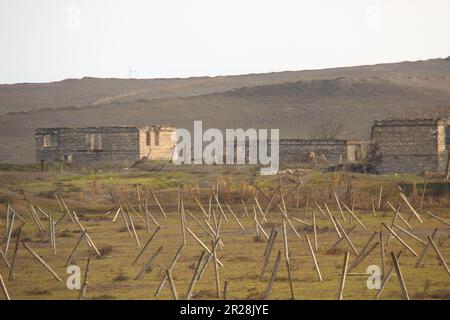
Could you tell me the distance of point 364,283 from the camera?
2022cm

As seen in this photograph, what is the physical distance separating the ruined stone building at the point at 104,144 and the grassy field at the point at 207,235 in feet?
8.97

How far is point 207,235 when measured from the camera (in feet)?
95.6

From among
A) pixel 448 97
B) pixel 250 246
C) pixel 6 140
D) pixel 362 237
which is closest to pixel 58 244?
pixel 250 246

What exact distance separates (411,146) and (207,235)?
742 inches

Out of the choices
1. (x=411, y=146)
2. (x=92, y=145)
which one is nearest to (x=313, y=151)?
(x=411, y=146)

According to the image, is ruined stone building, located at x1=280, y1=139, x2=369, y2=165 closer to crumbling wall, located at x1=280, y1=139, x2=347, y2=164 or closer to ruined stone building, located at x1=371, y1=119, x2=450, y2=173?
crumbling wall, located at x1=280, y1=139, x2=347, y2=164

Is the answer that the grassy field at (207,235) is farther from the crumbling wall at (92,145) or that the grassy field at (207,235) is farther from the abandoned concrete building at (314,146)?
the abandoned concrete building at (314,146)

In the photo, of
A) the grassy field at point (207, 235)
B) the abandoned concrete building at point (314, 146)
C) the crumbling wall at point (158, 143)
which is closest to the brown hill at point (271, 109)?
the crumbling wall at point (158, 143)

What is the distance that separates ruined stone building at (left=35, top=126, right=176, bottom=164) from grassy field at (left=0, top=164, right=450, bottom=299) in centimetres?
274

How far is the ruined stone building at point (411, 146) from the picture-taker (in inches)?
1806

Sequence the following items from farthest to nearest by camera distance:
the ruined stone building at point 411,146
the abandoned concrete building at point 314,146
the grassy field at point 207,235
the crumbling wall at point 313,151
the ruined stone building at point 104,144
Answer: the ruined stone building at point 104,144 < the crumbling wall at point 313,151 < the abandoned concrete building at point 314,146 < the ruined stone building at point 411,146 < the grassy field at point 207,235

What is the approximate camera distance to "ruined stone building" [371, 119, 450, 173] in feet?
151
